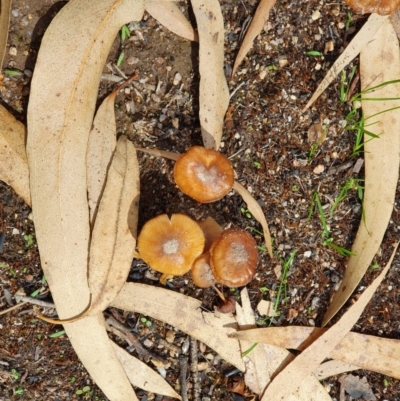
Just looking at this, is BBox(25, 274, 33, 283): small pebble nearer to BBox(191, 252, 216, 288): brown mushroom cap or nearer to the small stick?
the small stick

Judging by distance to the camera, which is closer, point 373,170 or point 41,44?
point 41,44

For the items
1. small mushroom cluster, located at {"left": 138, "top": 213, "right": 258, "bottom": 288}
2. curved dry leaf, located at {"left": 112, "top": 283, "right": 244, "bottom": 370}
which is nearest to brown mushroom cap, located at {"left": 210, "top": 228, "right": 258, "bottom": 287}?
small mushroom cluster, located at {"left": 138, "top": 213, "right": 258, "bottom": 288}

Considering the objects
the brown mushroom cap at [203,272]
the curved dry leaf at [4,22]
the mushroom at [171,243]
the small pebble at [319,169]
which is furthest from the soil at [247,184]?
the mushroom at [171,243]

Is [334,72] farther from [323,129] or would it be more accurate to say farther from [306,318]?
[306,318]

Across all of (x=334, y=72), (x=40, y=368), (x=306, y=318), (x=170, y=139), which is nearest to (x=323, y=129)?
(x=334, y=72)

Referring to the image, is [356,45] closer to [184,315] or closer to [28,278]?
[184,315]

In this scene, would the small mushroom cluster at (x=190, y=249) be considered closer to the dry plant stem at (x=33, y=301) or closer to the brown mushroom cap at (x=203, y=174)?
the brown mushroom cap at (x=203, y=174)

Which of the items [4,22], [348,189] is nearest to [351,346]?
[348,189]
